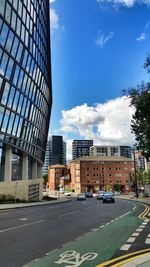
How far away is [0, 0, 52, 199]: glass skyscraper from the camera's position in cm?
3503

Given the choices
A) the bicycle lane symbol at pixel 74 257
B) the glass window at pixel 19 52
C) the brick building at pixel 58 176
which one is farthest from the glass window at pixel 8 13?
the brick building at pixel 58 176

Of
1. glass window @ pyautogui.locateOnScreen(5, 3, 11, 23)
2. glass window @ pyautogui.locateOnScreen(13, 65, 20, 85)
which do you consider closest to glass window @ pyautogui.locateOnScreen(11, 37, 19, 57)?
glass window @ pyautogui.locateOnScreen(13, 65, 20, 85)

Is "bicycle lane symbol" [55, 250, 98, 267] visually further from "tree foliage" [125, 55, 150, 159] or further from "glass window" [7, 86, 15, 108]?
"glass window" [7, 86, 15, 108]

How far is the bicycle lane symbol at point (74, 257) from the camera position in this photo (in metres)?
6.80

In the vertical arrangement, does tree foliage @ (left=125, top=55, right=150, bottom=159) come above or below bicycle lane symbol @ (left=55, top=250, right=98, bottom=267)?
above

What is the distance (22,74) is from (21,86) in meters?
1.66

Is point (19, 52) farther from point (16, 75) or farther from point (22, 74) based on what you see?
point (16, 75)

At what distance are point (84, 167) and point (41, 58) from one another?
302ft

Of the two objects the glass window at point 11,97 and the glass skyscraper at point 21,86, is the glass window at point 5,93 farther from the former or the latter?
the glass window at point 11,97

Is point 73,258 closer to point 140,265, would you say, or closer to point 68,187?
point 140,265

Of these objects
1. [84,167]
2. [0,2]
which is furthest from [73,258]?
[84,167]

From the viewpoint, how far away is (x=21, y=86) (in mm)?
40312

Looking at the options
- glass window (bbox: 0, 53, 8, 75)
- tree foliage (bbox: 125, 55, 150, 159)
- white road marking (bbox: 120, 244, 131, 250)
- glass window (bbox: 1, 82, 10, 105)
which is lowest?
white road marking (bbox: 120, 244, 131, 250)

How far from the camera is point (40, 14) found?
50719 millimetres
